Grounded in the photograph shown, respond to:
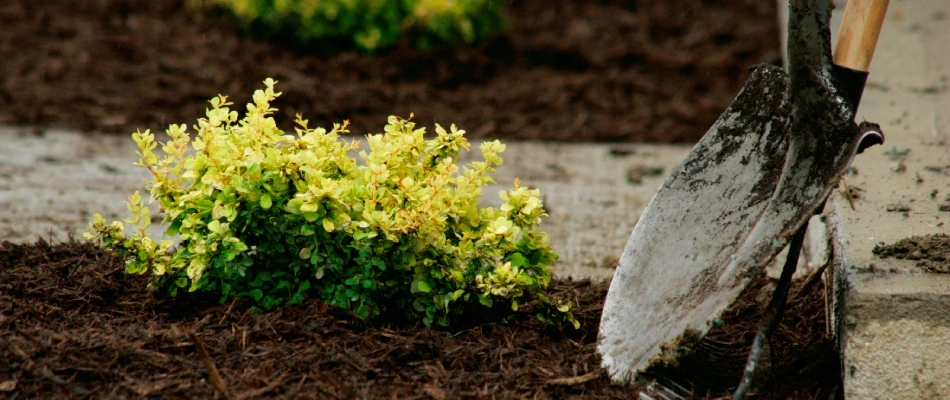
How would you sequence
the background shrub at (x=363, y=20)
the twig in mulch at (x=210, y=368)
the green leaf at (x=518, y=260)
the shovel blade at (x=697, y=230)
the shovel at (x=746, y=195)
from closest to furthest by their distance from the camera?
the twig in mulch at (x=210, y=368)
the shovel at (x=746, y=195)
the shovel blade at (x=697, y=230)
the green leaf at (x=518, y=260)
the background shrub at (x=363, y=20)

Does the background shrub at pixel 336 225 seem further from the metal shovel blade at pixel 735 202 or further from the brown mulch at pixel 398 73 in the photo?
the brown mulch at pixel 398 73

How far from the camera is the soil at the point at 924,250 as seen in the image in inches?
97.7

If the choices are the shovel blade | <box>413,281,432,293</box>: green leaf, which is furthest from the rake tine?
<box>413,281,432,293</box>: green leaf

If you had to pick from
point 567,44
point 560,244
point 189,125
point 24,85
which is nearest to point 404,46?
point 567,44

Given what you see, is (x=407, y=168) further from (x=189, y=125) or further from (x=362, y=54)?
(x=362, y=54)

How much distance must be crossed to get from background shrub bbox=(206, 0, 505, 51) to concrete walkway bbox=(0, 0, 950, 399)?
157 centimetres

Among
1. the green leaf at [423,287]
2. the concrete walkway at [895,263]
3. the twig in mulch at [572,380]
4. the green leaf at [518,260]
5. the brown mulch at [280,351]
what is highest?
the concrete walkway at [895,263]

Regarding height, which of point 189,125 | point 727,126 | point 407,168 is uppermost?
point 727,126

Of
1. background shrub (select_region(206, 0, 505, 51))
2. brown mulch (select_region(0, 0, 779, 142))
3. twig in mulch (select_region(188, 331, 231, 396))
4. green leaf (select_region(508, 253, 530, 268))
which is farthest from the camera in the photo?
background shrub (select_region(206, 0, 505, 51))

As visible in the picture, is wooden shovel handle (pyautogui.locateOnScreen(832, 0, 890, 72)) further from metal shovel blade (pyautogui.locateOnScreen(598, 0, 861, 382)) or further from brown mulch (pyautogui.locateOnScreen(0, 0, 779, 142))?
brown mulch (pyautogui.locateOnScreen(0, 0, 779, 142))

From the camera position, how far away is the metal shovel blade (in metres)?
2.39

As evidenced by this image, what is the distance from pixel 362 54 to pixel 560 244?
3.11m

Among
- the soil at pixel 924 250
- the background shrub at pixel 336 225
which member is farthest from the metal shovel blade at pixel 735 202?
the soil at pixel 924 250

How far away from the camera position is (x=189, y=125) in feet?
18.0
